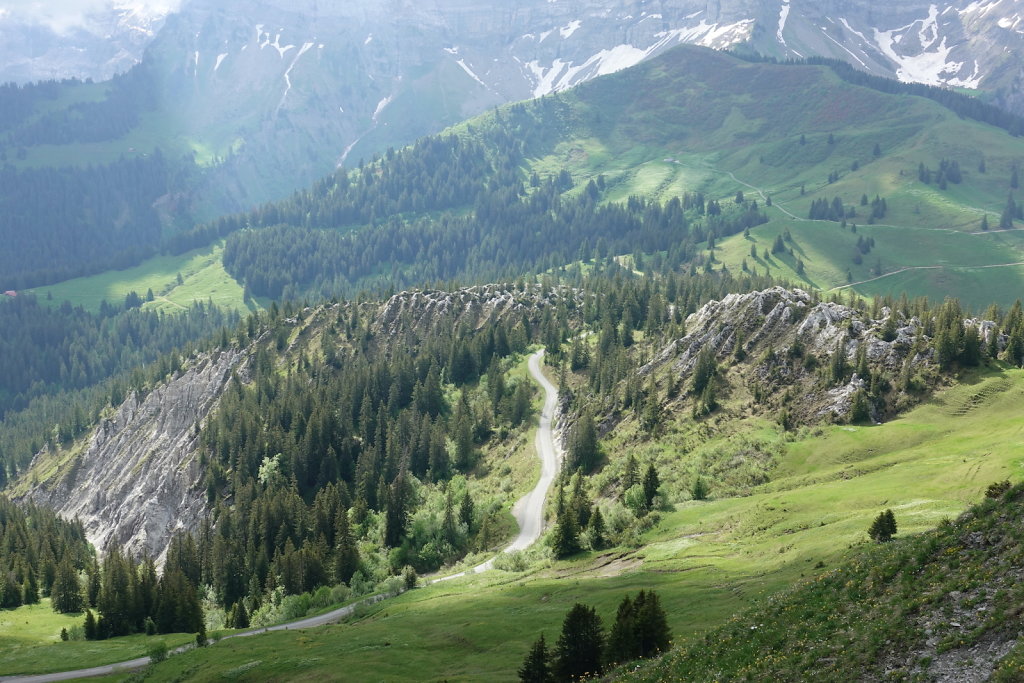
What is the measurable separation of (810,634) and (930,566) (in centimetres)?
767

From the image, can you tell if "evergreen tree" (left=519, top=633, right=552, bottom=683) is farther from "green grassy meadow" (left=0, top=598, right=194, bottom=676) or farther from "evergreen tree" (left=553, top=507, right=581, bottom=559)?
"green grassy meadow" (left=0, top=598, right=194, bottom=676)

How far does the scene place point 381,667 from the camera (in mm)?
70625

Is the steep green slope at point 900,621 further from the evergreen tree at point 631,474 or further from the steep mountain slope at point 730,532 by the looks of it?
the evergreen tree at point 631,474

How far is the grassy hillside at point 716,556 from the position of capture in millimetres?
68500

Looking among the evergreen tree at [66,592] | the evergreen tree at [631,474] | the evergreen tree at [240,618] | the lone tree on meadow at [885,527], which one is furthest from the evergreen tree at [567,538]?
the evergreen tree at [66,592]

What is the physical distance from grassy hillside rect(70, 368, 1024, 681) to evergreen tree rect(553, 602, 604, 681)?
5889 millimetres

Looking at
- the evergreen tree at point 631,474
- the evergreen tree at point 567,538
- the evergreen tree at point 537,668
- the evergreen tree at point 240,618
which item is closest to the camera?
the evergreen tree at point 537,668

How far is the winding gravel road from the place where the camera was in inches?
3772

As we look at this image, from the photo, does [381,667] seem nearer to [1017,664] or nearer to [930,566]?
[930,566]

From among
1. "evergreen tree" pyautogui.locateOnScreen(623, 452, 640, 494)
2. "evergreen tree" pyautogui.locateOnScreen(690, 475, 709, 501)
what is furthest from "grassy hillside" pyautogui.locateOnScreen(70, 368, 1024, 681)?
"evergreen tree" pyautogui.locateOnScreen(623, 452, 640, 494)

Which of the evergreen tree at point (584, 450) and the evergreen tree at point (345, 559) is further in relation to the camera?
the evergreen tree at point (584, 450)

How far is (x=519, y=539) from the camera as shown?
393 ft

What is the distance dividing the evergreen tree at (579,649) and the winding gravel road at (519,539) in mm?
51168

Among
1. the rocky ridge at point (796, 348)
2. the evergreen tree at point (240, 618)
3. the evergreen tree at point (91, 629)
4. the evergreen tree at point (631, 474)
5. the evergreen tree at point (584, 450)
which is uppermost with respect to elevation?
the rocky ridge at point (796, 348)
